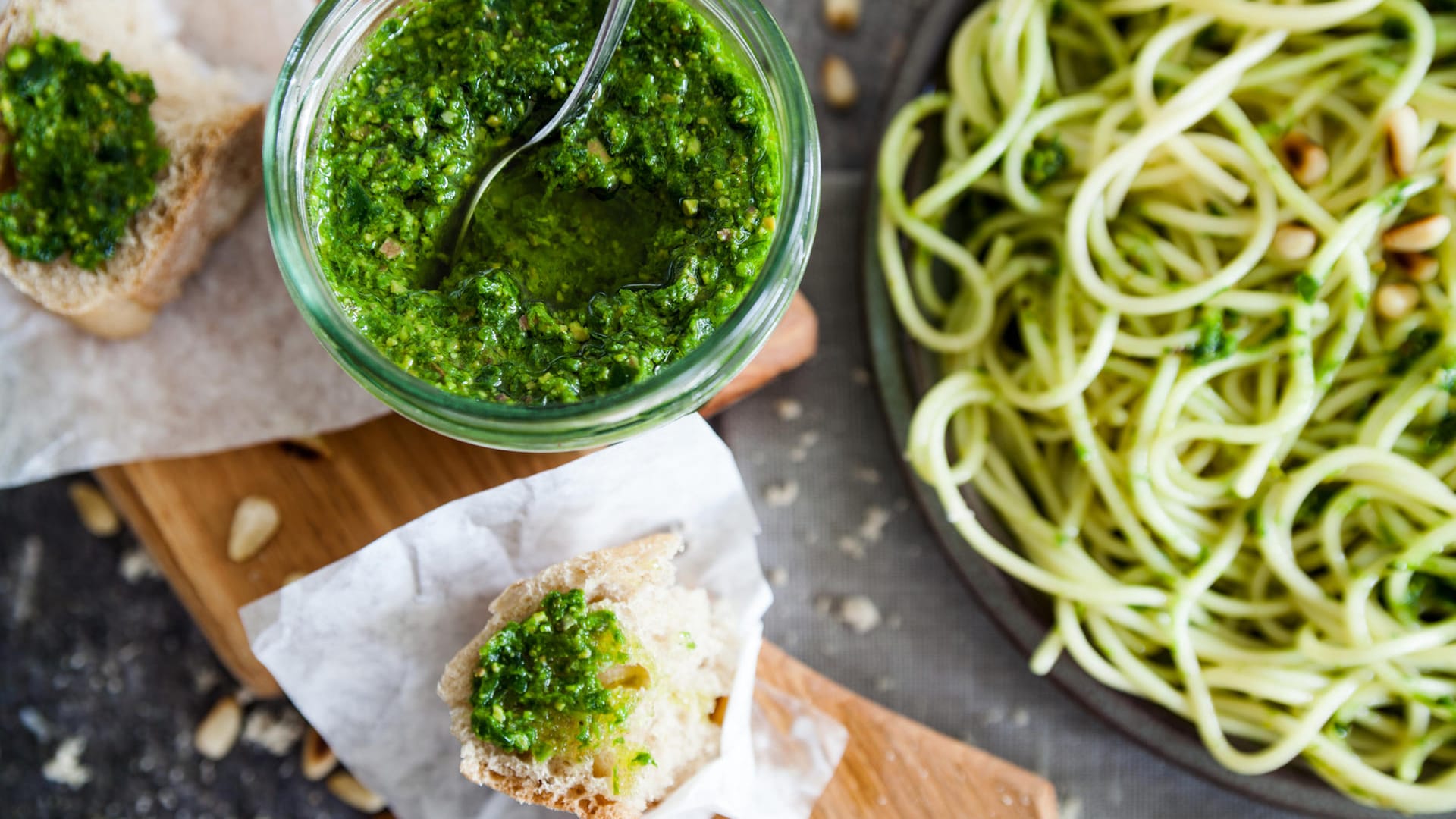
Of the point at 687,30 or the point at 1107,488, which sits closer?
the point at 687,30

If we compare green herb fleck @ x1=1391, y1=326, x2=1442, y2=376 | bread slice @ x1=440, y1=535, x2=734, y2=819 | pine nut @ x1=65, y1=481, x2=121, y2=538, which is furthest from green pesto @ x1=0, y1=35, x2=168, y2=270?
green herb fleck @ x1=1391, y1=326, x2=1442, y2=376

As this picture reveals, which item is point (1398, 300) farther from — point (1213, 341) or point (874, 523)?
point (874, 523)

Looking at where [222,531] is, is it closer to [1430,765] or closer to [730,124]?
[730,124]

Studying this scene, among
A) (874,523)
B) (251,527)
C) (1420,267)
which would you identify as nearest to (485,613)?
(251,527)

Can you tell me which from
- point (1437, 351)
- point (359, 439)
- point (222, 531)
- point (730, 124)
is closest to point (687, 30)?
point (730, 124)

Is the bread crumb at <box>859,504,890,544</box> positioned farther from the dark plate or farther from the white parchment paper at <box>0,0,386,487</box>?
the white parchment paper at <box>0,0,386,487</box>

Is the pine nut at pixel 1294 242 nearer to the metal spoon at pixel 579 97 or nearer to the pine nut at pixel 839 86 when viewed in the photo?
the pine nut at pixel 839 86

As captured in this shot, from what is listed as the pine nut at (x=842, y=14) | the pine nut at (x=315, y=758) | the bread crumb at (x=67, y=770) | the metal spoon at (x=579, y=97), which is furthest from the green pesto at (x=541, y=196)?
the bread crumb at (x=67, y=770)

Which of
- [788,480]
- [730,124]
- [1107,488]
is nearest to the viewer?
[730,124]
